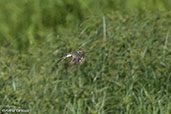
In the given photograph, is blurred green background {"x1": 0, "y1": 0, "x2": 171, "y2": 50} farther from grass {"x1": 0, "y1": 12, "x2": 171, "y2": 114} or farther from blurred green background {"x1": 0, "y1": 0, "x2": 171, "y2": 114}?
grass {"x1": 0, "y1": 12, "x2": 171, "y2": 114}

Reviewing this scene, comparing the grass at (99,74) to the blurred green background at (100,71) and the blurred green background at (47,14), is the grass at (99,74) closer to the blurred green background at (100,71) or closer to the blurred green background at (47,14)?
the blurred green background at (100,71)

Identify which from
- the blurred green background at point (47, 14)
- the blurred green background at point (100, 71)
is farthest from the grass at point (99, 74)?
the blurred green background at point (47, 14)

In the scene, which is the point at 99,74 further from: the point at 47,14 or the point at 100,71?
the point at 47,14

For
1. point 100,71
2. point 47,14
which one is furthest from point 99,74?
point 47,14

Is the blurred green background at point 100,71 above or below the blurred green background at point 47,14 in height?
below

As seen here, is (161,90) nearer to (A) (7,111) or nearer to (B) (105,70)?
(B) (105,70)

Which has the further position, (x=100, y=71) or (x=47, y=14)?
(x=47, y=14)
